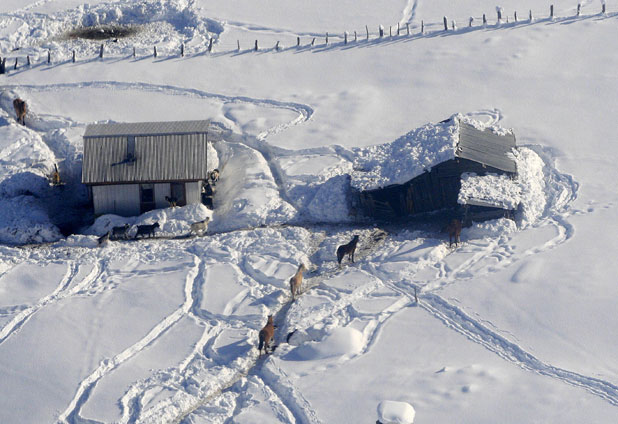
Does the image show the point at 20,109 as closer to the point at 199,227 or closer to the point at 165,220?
the point at 165,220

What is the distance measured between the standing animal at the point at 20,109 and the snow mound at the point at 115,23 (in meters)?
6.41

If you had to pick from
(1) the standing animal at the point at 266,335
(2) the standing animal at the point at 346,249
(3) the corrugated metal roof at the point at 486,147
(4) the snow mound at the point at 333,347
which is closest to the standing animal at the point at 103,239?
(2) the standing animal at the point at 346,249

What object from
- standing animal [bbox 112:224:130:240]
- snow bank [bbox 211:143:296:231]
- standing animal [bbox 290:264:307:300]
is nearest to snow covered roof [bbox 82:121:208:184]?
snow bank [bbox 211:143:296:231]

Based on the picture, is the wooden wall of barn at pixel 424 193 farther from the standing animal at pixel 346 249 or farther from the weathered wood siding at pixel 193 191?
the weathered wood siding at pixel 193 191

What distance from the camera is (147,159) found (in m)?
35.0

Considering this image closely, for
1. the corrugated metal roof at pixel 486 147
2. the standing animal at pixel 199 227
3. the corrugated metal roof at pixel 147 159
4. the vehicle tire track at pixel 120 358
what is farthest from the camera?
the corrugated metal roof at pixel 147 159

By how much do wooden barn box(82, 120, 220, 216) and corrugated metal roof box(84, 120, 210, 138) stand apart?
0.04 m

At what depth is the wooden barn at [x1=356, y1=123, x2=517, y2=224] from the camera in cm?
3281

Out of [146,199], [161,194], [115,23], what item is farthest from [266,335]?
[115,23]

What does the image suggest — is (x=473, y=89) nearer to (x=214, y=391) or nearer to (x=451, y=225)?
(x=451, y=225)

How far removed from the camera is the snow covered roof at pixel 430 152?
109 feet

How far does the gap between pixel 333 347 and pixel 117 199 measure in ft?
38.5

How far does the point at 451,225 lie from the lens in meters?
31.8

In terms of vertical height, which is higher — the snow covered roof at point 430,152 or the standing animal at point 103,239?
the snow covered roof at point 430,152
